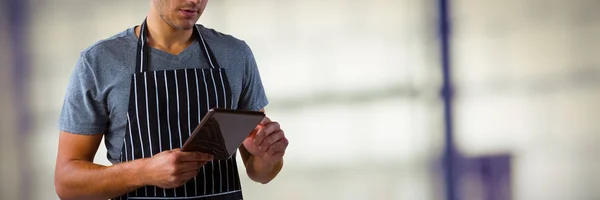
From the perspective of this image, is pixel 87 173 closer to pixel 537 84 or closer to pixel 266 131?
pixel 266 131

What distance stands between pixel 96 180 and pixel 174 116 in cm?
21

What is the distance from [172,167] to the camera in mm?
1542

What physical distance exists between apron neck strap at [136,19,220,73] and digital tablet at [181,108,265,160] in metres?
0.27

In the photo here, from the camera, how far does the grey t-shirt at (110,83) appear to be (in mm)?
1700

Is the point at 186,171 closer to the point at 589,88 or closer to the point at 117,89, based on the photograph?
the point at 117,89

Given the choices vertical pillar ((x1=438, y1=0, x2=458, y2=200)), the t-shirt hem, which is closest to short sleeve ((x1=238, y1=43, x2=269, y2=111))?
the t-shirt hem

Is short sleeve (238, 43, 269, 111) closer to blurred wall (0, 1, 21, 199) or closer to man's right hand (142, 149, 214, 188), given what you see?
man's right hand (142, 149, 214, 188)

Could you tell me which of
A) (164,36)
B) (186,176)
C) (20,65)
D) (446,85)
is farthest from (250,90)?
(20,65)

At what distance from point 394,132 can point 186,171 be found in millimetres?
1873

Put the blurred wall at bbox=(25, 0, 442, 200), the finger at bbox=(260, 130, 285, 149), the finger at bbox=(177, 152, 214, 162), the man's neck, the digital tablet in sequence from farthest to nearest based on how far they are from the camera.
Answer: the blurred wall at bbox=(25, 0, 442, 200) → the man's neck → the finger at bbox=(260, 130, 285, 149) → the finger at bbox=(177, 152, 214, 162) → the digital tablet

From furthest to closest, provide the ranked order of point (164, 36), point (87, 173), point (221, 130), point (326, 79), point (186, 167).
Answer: point (326, 79) → point (164, 36) → point (87, 173) → point (186, 167) → point (221, 130)

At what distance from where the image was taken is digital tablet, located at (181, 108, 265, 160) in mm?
1392

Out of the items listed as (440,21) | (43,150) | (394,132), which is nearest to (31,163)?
(43,150)

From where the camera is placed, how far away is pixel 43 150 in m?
3.36
